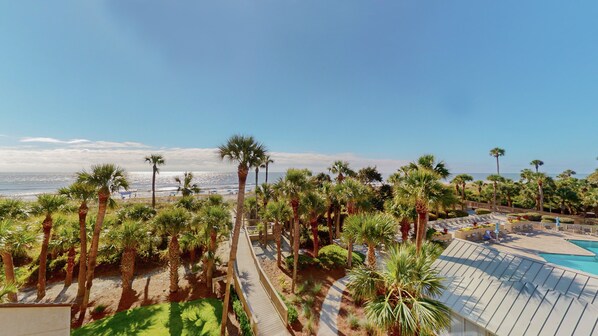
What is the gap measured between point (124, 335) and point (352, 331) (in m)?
12.7

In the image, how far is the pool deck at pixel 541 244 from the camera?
2203 cm

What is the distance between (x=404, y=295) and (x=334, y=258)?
1347 cm

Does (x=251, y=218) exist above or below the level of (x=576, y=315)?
below

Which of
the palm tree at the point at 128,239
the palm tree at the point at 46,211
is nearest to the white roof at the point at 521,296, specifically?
the palm tree at the point at 128,239

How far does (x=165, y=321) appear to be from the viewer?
46.6 feet

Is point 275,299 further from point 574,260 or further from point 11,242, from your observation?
point 574,260

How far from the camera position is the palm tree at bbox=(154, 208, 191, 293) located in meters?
16.2

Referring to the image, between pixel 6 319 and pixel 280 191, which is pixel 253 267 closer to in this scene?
pixel 280 191

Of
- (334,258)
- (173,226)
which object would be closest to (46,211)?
(173,226)

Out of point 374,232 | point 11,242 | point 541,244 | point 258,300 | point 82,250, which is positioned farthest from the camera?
point 541,244

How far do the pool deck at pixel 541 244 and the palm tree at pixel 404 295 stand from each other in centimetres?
1910

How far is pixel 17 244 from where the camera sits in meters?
13.6

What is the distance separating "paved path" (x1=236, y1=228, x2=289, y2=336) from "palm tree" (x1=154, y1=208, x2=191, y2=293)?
4895 mm

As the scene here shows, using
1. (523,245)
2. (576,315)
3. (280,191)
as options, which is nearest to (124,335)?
(280,191)
